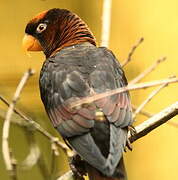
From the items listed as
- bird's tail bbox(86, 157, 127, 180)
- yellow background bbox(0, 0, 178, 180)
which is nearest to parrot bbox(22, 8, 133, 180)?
bird's tail bbox(86, 157, 127, 180)

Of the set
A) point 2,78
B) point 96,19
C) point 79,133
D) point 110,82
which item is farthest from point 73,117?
point 96,19

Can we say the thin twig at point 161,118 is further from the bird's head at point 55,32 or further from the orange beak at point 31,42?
the orange beak at point 31,42

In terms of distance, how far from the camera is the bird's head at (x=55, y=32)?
9.50ft

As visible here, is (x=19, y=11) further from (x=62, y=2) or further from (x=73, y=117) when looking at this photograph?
(x=73, y=117)

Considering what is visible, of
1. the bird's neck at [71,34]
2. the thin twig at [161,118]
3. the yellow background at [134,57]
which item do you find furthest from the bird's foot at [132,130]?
the yellow background at [134,57]

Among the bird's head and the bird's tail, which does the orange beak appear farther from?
the bird's tail

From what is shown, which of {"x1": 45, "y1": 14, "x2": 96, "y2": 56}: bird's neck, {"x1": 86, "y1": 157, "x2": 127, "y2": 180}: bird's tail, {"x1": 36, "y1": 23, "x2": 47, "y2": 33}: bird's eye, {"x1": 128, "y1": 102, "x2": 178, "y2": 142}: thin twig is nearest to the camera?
{"x1": 86, "y1": 157, "x2": 127, "y2": 180}: bird's tail

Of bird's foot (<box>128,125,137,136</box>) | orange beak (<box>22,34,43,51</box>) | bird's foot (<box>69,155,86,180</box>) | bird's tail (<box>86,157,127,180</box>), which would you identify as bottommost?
bird's foot (<box>69,155,86,180</box>)

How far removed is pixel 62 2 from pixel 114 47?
562 millimetres

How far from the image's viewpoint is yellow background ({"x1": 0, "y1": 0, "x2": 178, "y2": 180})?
419 cm

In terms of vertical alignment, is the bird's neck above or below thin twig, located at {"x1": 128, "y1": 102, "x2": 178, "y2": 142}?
above

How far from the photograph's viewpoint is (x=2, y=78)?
13.9ft

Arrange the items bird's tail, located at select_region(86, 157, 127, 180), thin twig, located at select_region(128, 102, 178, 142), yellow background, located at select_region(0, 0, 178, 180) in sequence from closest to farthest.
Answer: bird's tail, located at select_region(86, 157, 127, 180) → thin twig, located at select_region(128, 102, 178, 142) → yellow background, located at select_region(0, 0, 178, 180)

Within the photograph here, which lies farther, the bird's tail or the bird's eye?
the bird's eye
